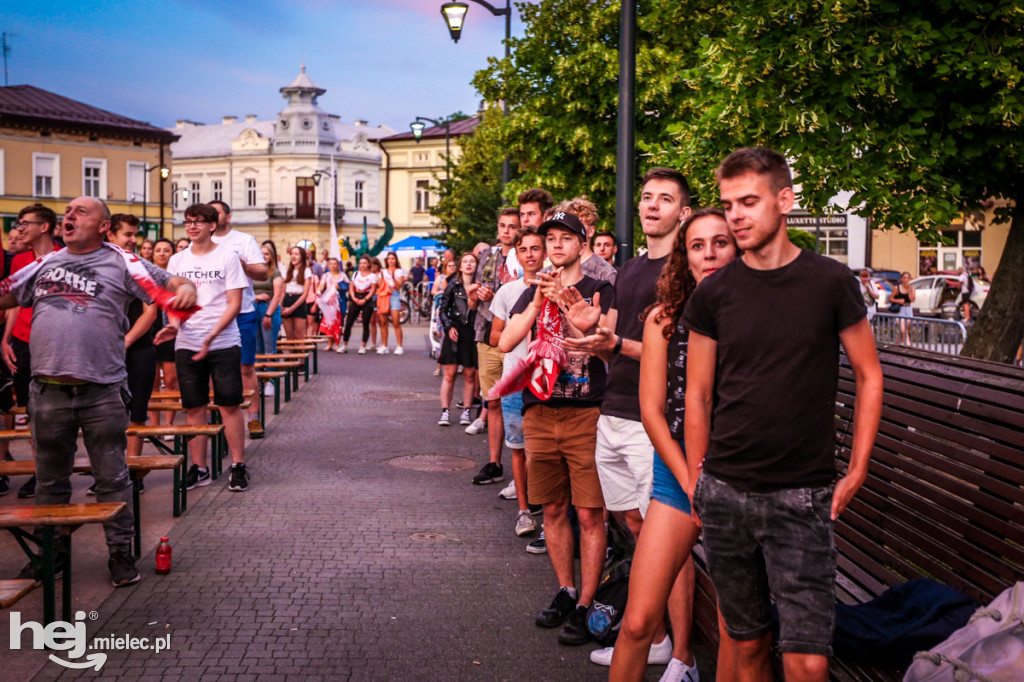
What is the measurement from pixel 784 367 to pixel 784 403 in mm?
109

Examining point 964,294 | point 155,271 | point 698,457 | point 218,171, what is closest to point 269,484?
point 155,271

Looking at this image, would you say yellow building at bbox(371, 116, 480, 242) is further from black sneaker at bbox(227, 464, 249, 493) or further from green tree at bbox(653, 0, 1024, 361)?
green tree at bbox(653, 0, 1024, 361)

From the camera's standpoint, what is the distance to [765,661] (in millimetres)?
3506

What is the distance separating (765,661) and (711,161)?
5564 millimetres

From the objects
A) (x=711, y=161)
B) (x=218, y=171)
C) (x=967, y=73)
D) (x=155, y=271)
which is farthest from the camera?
(x=218, y=171)

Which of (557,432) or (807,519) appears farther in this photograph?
(557,432)

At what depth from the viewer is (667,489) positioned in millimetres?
3877

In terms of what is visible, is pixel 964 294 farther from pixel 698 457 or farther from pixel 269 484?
pixel 698 457

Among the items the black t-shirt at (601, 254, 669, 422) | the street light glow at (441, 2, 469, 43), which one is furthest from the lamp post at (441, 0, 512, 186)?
the black t-shirt at (601, 254, 669, 422)

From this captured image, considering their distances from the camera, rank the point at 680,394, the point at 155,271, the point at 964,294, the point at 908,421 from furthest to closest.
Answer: the point at 964,294 < the point at 155,271 < the point at 908,421 < the point at 680,394

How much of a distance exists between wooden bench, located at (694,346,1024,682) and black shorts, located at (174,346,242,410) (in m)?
4.60

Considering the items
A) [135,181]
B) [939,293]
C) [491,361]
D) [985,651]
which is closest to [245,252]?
[491,361]

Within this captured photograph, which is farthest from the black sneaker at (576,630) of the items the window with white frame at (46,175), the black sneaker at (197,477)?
the window with white frame at (46,175)

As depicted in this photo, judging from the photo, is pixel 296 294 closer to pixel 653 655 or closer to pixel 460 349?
pixel 460 349
